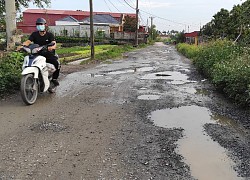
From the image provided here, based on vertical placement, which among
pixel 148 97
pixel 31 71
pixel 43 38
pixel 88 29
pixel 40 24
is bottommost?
pixel 148 97

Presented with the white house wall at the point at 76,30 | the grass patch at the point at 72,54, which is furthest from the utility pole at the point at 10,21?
the white house wall at the point at 76,30

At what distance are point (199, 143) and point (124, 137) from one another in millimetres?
1128

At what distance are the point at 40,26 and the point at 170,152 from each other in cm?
475

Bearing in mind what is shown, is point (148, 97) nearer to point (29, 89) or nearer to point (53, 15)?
point (29, 89)

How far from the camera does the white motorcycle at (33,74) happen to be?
255 inches

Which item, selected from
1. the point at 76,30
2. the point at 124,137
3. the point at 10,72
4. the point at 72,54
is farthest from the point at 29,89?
the point at 76,30

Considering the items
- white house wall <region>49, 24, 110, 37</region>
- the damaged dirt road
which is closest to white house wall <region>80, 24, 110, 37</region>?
white house wall <region>49, 24, 110, 37</region>

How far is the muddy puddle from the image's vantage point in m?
3.59

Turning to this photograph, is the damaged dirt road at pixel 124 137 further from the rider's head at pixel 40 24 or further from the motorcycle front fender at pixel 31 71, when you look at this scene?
the rider's head at pixel 40 24

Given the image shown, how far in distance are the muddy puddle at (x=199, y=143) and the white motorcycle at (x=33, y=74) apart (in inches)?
107

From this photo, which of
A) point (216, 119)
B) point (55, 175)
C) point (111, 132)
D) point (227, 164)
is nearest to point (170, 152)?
point (227, 164)

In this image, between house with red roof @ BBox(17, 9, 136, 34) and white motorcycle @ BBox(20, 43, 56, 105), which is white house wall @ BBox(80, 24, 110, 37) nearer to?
house with red roof @ BBox(17, 9, 136, 34)

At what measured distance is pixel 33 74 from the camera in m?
6.73

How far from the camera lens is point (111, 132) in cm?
488
